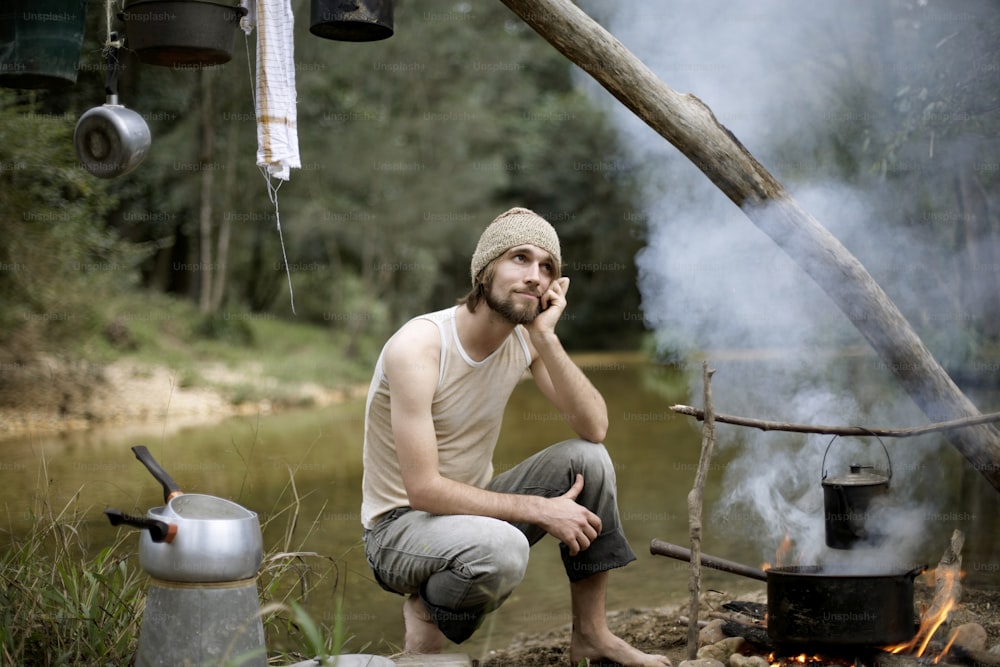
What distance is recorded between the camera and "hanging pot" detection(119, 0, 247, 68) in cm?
317

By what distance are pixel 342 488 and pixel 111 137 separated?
4.13 m

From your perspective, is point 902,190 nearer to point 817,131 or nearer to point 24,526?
point 817,131

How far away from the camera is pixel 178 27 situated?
10.4 feet

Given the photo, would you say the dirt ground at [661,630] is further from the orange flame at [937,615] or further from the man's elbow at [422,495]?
the man's elbow at [422,495]

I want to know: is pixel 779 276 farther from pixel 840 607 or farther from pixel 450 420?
pixel 450 420

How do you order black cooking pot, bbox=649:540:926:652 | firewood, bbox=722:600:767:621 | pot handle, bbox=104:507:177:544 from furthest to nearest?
firewood, bbox=722:600:767:621, black cooking pot, bbox=649:540:926:652, pot handle, bbox=104:507:177:544

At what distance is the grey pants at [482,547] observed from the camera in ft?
8.78

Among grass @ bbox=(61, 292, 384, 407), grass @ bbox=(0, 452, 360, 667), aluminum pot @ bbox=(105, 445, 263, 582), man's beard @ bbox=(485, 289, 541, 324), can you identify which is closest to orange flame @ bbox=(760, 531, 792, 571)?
man's beard @ bbox=(485, 289, 541, 324)

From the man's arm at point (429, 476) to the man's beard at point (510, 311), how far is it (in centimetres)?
24

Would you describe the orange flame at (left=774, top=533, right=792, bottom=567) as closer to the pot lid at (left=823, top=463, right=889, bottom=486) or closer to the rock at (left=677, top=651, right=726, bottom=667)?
the pot lid at (left=823, top=463, right=889, bottom=486)

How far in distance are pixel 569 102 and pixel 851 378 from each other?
851 inches

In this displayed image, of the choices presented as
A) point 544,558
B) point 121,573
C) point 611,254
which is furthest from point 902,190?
point 611,254

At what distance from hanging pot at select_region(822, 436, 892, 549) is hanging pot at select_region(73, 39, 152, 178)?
262cm

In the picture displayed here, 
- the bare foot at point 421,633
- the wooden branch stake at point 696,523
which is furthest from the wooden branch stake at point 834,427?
the bare foot at point 421,633
